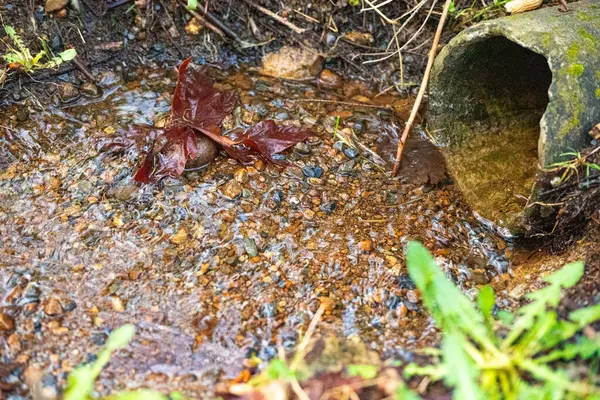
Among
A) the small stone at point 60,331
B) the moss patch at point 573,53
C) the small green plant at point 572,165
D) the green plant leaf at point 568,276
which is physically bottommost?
the small stone at point 60,331

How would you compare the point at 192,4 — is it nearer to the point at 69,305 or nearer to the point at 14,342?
the point at 69,305

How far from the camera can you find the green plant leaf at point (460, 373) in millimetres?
1474

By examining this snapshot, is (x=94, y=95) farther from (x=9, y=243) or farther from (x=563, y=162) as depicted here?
(x=563, y=162)

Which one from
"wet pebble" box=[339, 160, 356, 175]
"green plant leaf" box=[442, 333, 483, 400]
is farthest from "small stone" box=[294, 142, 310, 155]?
"green plant leaf" box=[442, 333, 483, 400]

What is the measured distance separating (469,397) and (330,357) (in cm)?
52

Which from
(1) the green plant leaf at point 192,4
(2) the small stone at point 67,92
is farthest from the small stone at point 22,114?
(1) the green plant leaf at point 192,4

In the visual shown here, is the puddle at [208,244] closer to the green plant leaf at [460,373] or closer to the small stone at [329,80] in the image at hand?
the small stone at [329,80]

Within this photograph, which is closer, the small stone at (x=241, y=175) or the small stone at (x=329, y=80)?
the small stone at (x=241, y=175)

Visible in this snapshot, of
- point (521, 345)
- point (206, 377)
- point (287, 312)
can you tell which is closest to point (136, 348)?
point (206, 377)

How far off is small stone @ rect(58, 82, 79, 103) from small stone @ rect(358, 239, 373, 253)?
5.79 feet

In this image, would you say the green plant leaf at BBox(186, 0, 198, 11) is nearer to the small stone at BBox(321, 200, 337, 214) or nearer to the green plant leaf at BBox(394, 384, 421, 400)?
the small stone at BBox(321, 200, 337, 214)

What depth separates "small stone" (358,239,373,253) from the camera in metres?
2.48

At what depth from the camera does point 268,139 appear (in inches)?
110

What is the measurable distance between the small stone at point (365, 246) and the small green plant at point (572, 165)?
2.63 feet
